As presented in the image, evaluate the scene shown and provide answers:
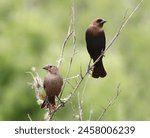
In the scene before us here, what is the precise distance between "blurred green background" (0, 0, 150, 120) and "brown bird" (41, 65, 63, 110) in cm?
503

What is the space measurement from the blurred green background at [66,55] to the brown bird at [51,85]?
5.03m

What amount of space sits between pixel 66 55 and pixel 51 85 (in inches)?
345

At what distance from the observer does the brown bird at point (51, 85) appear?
3.29 metres

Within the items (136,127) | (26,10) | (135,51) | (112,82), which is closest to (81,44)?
(112,82)

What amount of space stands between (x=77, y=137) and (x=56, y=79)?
0.76 meters

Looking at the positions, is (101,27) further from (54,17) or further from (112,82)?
(54,17)

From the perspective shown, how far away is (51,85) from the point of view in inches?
131

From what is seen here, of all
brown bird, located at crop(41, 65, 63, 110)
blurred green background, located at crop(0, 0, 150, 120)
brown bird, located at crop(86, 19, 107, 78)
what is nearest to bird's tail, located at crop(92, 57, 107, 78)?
brown bird, located at crop(86, 19, 107, 78)

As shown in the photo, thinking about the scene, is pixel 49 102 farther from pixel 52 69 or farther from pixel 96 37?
pixel 96 37

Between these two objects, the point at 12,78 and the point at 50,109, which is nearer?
the point at 50,109

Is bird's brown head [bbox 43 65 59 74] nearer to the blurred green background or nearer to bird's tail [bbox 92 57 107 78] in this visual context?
bird's tail [bbox 92 57 107 78]

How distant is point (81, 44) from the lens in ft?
39.8

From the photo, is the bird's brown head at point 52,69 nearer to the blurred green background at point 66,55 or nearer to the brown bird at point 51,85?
the brown bird at point 51,85

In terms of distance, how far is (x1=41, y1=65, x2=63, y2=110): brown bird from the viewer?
129 inches
